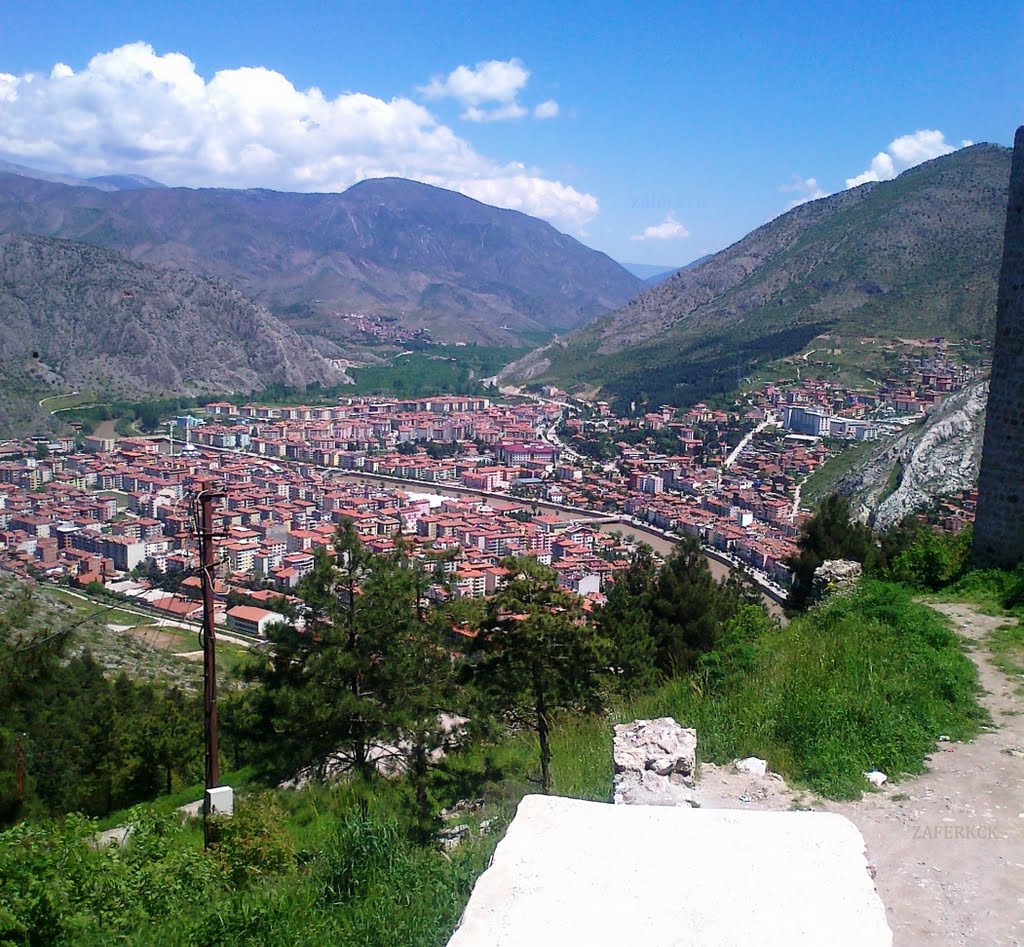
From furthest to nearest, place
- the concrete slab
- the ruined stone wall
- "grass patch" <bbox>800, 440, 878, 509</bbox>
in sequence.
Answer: "grass patch" <bbox>800, 440, 878, 509</bbox> < the ruined stone wall < the concrete slab

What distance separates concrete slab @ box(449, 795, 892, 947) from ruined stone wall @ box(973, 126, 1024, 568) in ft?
21.1

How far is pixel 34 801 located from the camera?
33.5 feet

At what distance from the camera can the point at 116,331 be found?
69875 millimetres

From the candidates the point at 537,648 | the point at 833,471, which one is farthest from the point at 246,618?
the point at 833,471

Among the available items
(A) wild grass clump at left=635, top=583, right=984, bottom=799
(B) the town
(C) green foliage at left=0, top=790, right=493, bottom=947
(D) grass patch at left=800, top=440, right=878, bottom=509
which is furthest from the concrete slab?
(D) grass patch at left=800, top=440, right=878, bottom=509

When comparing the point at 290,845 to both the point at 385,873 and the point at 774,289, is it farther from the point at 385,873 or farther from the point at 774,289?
the point at 774,289

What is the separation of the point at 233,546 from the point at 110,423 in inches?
1306

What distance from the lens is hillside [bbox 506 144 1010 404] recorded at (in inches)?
2345

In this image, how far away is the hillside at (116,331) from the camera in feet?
206

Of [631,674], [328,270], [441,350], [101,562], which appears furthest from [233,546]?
[328,270]

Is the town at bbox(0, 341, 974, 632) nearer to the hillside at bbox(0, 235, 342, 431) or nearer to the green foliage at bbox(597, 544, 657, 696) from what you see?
the green foliage at bbox(597, 544, 657, 696)

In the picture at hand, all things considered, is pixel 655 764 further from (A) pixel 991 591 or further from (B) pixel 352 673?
(A) pixel 991 591

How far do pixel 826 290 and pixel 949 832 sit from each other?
7528 centimetres

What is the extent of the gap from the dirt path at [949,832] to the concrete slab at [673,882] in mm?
655
